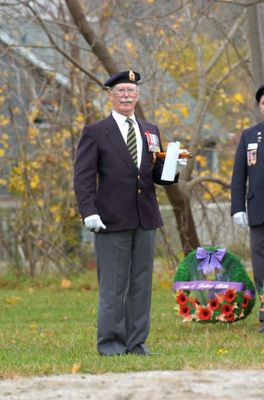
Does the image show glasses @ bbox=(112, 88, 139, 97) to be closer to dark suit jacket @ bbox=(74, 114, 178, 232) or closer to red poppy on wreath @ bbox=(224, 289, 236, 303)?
dark suit jacket @ bbox=(74, 114, 178, 232)

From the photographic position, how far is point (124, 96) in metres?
8.55

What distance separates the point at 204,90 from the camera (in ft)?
59.7

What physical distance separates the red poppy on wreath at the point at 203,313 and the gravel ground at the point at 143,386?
3.65 m

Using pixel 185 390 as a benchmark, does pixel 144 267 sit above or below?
above

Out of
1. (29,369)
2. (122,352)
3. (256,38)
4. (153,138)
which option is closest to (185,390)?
(29,369)

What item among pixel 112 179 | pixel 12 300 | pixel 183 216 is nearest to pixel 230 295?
pixel 112 179

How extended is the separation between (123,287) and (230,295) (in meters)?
2.35

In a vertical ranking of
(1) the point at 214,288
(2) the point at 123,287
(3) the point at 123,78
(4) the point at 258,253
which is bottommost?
(1) the point at 214,288

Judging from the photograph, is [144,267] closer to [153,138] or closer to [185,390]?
[153,138]

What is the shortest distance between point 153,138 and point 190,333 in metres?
2.62

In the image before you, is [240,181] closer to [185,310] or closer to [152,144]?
[185,310]

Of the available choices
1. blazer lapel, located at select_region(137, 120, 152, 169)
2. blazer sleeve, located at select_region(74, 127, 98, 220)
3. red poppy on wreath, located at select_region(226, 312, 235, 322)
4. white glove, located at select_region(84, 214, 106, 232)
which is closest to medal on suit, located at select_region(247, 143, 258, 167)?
red poppy on wreath, located at select_region(226, 312, 235, 322)

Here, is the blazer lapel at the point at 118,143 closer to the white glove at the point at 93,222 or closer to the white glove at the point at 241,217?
the white glove at the point at 93,222

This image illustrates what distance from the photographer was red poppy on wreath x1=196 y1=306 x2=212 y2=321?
10695mm
